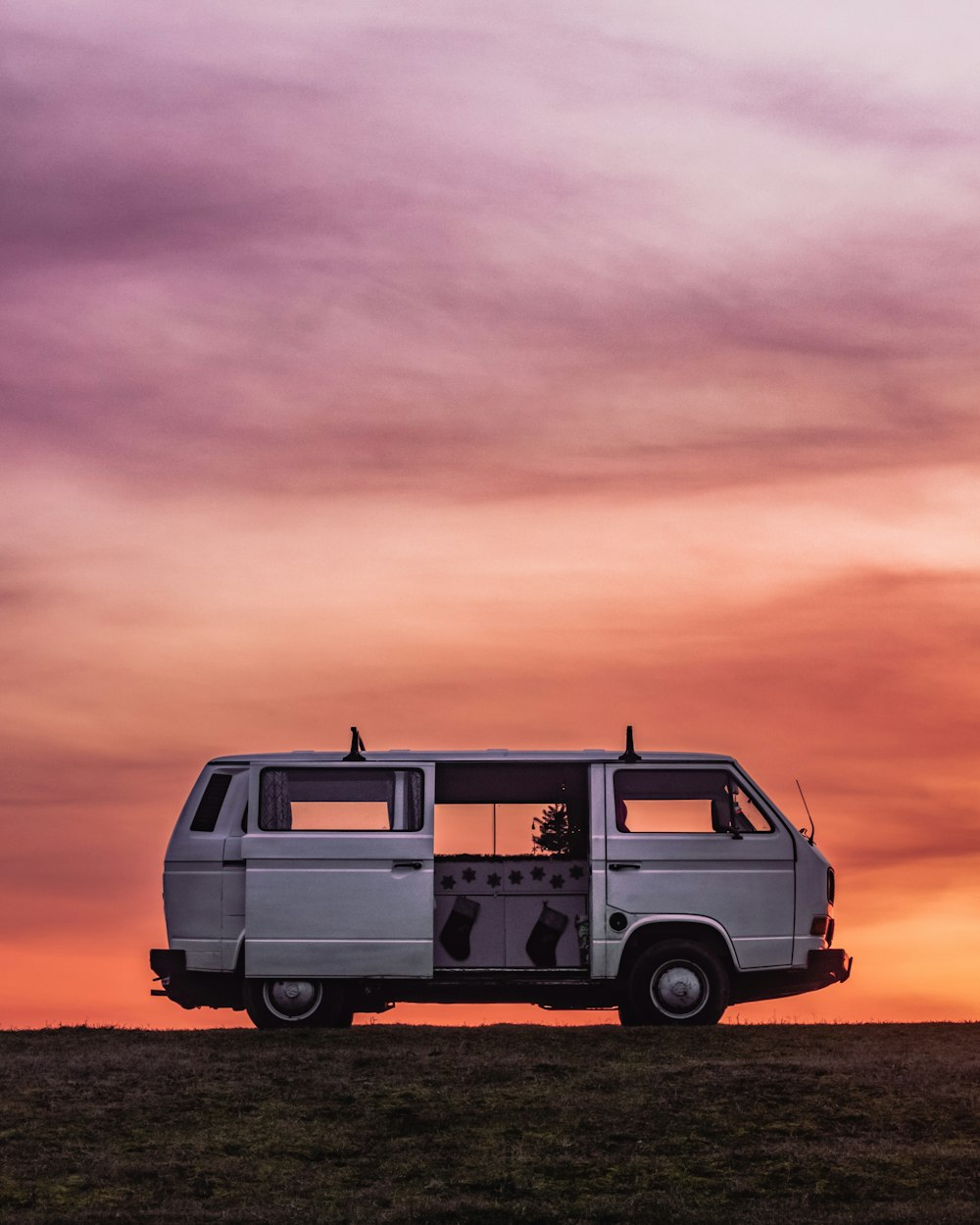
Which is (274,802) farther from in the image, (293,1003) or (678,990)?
(678,990)

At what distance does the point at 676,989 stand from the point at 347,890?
11.9 feet

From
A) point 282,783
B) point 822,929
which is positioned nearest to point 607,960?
point 822,929

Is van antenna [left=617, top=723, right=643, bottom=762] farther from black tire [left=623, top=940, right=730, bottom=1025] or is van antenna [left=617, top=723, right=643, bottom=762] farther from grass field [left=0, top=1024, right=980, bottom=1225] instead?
grass field [left=0, top=1024, right=980, bottom=1225]

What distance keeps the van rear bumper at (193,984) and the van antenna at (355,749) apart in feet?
8.76

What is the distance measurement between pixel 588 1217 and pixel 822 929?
25.3ft

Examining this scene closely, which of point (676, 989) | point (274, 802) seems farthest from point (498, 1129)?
point (274, 802)

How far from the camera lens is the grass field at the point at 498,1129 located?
450 inches

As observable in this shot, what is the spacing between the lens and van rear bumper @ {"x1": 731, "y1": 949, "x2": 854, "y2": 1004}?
1809cm

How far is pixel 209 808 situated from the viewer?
1852cm

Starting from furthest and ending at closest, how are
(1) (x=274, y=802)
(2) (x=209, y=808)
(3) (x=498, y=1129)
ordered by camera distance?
(2) (x=209, y=808) → (1) (x=274, y=802) → (3) (x=498, y=1129)

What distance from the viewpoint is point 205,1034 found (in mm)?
17625

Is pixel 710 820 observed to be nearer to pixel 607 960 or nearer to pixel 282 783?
pixel 607 960

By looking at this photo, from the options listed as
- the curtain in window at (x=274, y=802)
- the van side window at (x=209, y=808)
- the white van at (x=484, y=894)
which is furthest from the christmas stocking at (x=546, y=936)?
the van side window at (x=209, y=808)

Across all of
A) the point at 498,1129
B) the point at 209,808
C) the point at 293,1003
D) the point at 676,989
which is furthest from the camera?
the point at 209,808
